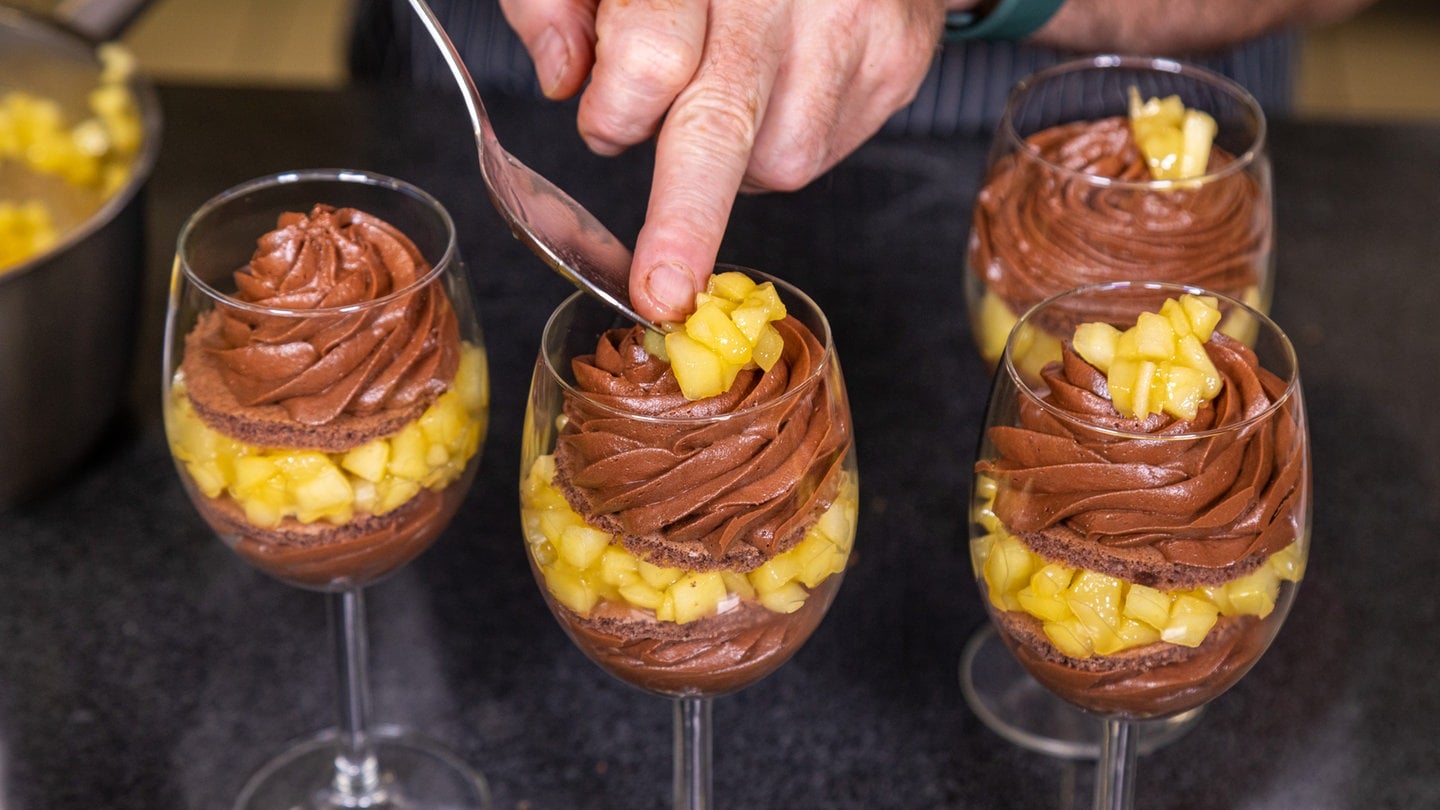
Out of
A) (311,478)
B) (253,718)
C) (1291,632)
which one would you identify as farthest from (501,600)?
(1291,632)

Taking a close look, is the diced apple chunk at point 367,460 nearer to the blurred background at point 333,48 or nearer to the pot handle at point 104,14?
the pot handle at point 104,14

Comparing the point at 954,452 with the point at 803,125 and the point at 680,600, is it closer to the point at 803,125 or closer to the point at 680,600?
the point at 803,125

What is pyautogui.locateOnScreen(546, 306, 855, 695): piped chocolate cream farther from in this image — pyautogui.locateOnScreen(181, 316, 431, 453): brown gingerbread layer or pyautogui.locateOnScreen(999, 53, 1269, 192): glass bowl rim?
pyautogui.locateOnScreen(999, 53, 1269, 192): glass bowl rim

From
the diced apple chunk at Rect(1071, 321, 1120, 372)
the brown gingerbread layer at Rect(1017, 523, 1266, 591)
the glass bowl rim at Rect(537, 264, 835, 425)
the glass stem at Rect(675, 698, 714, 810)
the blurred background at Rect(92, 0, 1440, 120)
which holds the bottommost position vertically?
the blurred background at Rect(92, 0, 1440, 120)

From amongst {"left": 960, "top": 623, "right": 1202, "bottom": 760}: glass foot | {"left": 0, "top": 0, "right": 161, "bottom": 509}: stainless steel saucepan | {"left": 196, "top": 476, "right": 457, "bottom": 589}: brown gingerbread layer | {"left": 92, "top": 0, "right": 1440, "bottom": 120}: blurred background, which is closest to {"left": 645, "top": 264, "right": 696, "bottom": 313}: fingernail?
{"left": 196, "top": 476, "right": 457, "bottom": 589}: brown gingerbread layer

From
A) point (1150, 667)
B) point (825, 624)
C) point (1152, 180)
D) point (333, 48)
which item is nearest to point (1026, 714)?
point (825, 624)

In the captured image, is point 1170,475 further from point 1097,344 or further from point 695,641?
point 695,641

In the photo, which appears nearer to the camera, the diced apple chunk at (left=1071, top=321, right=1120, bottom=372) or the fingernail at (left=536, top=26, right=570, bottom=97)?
the diced apple chunk at (left=1071, top=321, right=1120, bottom=372)

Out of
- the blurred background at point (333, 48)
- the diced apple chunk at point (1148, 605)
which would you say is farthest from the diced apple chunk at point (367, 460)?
the blurred background at point (333, 48)
